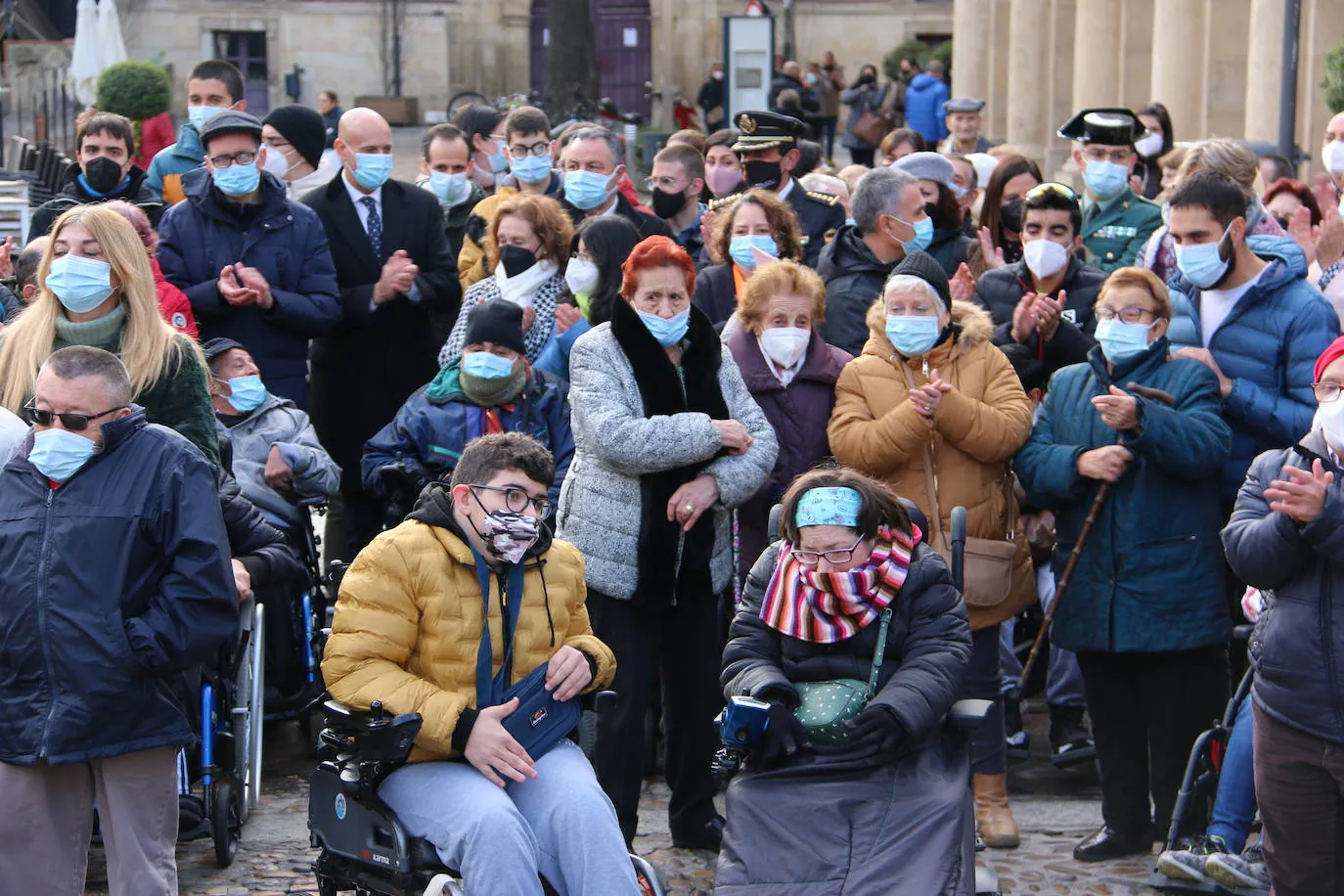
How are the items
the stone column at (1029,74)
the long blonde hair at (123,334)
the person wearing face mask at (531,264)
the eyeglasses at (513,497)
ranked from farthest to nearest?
1. the stone column at (1029,74)
2. the person wearing face mask at (531,264)
3. the long blonde hair at (123,334)
4. the eyeglasses at (513,497)

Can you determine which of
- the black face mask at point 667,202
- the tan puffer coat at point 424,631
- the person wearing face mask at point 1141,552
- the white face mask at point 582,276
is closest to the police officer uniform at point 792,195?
the black face mask at point 667,202

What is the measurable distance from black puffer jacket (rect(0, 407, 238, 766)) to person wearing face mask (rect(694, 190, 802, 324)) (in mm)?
2991

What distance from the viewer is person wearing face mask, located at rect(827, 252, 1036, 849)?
273 inches

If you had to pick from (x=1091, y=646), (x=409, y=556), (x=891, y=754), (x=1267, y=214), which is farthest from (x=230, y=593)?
(x=1267, y=214)

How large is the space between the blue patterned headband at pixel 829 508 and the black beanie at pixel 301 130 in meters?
4.91

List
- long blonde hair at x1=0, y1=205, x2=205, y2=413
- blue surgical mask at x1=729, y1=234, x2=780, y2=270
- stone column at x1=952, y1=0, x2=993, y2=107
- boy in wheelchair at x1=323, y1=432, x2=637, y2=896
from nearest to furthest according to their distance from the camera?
boy in wheelchair at x1=323, y1=432, x2=637, y2=896 → long blonde hair at x1=0, y1=205, x2=205, y2=413 → blue surgical mask at x1=729, y1=234, x2=780, y2=270 → stone column at x1=952, y1=0, x2=993, y2=107

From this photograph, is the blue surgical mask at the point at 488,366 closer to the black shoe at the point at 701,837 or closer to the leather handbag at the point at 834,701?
the black shoe at the point at 701,837

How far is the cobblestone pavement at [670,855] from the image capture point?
6.65 meters

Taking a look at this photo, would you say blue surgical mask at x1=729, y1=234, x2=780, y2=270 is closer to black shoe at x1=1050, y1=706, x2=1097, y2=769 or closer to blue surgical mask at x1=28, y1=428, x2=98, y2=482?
black shoe at x1=1050, y1=706, x2=1097, y2=769

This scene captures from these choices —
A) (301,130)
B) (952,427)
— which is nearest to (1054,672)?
(952,427)

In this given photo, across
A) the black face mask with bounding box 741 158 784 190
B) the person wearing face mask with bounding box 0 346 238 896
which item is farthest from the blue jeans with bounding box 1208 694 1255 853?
the black face mask with bounding box 741 158 784 190

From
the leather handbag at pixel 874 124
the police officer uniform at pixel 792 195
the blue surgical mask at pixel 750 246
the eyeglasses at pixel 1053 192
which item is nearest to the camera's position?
the eyeglasses at pixel 1053 192

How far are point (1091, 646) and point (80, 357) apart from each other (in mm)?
3583

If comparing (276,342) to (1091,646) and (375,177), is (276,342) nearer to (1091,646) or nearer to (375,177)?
(375,177)
